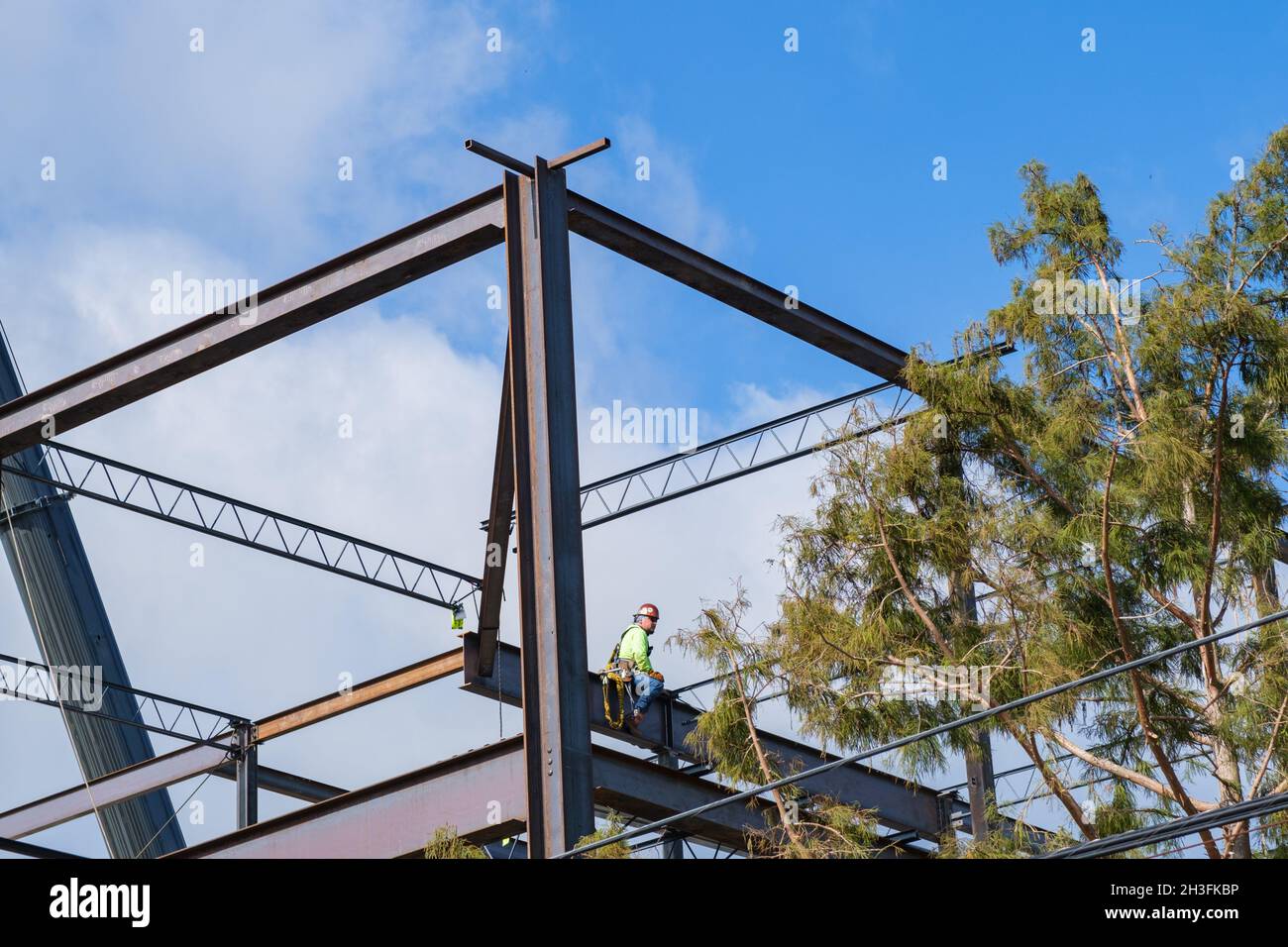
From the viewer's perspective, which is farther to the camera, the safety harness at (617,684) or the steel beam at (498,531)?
the safety harness at (617,684)

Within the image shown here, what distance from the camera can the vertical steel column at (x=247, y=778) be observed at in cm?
2433

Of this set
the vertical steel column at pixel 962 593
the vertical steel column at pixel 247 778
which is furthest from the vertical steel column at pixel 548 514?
the vertical steel column at pixel 247 778

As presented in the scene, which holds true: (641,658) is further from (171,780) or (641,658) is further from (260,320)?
(171,780)

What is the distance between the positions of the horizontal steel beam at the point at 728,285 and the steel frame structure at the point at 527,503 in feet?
0.06

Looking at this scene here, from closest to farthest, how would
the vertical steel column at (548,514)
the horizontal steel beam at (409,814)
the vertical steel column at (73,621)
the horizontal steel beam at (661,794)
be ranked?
the vertical steel column at (548,514)
the horizontal steel beam at (409,814)
the horizontal steel beam at (661,794)
the vertical steel column at (73,621)

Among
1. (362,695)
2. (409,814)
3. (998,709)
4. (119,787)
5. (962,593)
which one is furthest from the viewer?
(119,787)

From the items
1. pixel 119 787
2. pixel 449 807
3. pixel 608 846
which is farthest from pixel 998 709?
pixel 119 787

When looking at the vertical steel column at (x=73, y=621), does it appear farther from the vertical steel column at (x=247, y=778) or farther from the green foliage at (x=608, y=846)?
the green foliage at (x=608, y=846)

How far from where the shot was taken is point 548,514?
44.4 ft

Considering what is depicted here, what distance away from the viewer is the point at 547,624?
13.3 metres

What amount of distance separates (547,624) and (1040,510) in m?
4.67

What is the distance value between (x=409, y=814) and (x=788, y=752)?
447 centimetres

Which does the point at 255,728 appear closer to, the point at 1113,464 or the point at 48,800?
the point at 48,800
